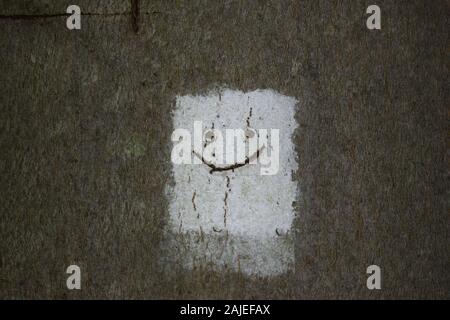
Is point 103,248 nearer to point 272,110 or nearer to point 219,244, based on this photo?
point 219,244

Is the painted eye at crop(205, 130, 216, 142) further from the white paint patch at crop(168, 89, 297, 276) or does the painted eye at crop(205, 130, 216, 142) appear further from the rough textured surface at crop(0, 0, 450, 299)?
the rough textured surface at crop(0, 0, 450, 299)

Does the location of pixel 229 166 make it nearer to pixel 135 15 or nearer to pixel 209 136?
pixel 209 136

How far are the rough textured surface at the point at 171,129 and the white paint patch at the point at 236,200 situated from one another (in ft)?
0.13

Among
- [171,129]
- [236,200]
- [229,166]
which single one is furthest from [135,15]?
[236,200]

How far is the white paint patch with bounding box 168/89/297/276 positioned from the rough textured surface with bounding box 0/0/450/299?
4cm

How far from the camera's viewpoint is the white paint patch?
46.1 inches

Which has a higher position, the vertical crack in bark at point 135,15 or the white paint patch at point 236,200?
the vertical crack in bark at point 135,15

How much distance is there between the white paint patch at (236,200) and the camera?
46.1 inches

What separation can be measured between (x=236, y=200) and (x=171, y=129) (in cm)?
32

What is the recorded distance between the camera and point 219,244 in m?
1.18

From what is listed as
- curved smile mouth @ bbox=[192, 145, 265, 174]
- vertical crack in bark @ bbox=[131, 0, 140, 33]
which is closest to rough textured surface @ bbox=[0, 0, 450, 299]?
vertical crack in bark @ bbox=[131, 0, 140, 33]

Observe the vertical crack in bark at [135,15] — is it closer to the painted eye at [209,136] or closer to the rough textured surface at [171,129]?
the rough textured surface at [171,129]

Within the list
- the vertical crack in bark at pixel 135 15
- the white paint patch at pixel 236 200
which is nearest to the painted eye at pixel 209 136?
the white paint patch at pixel 236 200
